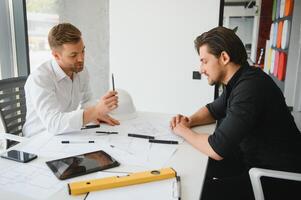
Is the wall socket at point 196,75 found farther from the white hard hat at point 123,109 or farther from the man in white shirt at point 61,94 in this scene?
the man in white shirt at point 61,94

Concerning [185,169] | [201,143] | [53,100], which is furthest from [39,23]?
[185,169]

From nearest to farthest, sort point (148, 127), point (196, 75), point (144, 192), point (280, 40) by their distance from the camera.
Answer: point (144, 192), point (148, 127), point (196, 75), point (280, 40)

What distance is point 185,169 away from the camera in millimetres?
1052

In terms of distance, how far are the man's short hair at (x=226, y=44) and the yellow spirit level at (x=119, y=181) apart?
62 centimetres

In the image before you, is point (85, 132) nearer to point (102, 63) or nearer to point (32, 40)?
point (102, 63)

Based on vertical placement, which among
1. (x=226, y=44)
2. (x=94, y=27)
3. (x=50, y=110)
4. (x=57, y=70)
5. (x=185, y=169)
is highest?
(x=94, y=27)

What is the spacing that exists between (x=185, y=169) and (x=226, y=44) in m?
0.61

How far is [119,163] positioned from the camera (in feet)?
3.53

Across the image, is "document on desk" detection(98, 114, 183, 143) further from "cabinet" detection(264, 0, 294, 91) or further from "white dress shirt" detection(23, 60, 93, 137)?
"cabinet" detection(264, 0, 294, 91)

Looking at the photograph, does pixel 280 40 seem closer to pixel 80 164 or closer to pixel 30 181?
pixel 80 164

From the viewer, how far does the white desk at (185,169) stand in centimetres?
85

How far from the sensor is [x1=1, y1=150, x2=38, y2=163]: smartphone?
1075 mm

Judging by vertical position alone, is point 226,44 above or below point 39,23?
below

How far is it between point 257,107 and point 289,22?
3.54 metres
